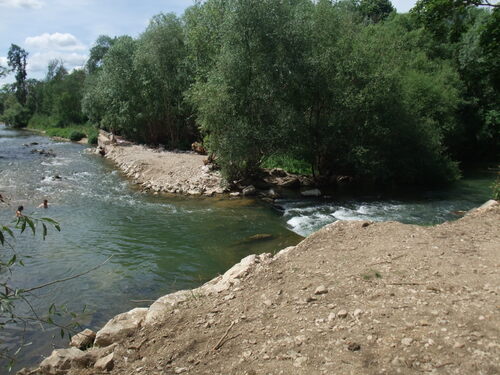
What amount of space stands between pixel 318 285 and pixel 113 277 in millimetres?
6663

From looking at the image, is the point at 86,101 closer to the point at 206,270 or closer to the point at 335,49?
the point at 335,49

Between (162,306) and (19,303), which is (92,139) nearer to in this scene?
(19,303)

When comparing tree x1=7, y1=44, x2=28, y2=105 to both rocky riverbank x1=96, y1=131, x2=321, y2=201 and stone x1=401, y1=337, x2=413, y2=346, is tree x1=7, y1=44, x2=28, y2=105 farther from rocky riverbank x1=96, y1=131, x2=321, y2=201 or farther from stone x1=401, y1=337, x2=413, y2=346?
stone x1=401, y1=337, x2=413, y2=346

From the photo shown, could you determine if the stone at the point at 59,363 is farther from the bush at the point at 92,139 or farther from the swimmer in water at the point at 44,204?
the bush at the point at 92,139

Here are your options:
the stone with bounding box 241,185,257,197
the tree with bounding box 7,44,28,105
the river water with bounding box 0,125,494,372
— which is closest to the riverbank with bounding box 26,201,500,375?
the river water with bounding box 0,125,494,372

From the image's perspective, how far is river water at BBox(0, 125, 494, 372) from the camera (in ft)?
34.2

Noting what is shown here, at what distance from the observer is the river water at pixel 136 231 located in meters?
10.4

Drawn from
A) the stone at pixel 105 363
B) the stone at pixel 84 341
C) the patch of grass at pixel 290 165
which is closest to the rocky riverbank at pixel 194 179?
the patch of grass at pixel 290 165

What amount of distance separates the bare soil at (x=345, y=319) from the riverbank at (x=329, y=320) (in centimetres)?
2

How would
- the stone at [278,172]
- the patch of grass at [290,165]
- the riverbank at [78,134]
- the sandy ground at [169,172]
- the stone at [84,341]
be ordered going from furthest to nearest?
the riverbank at [78,134]
the patch of grass at [290,165]
the stone at [278,172]
the sandy ground at [169,172]
the stone at [84,341]

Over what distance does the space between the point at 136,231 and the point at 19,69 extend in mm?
89308

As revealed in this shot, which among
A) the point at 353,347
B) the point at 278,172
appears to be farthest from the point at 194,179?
the point at 353,347

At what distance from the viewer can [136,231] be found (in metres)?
15.7

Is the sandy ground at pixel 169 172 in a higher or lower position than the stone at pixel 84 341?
higher
